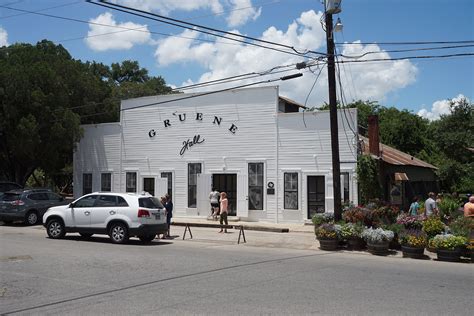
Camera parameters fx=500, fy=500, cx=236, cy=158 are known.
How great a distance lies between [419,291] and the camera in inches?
347

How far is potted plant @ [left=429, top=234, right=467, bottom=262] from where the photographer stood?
13578mm

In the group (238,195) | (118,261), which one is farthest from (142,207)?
(238,195)

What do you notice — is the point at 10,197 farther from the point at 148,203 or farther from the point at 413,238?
the point at 413,238

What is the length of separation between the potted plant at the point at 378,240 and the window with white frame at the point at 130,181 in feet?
49.6

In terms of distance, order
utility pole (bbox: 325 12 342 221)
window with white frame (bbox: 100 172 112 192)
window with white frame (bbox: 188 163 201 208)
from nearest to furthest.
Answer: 1. utility pole (bbox: 325 12 342 221)
2. window with white frame (bbox: 188 163 201 208)
3. window with white frame (bbox: 100 172 112 192)

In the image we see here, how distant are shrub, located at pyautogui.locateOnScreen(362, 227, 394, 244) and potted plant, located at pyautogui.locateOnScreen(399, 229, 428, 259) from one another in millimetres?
449

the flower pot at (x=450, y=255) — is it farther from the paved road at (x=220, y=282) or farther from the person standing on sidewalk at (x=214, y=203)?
the person standing on sidewalk at (x=214, y=203)

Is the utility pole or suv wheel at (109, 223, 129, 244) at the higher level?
the utility pole

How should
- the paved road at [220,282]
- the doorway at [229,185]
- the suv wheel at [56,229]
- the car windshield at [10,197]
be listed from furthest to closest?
the doorway at [229,185] < the car windshield at [10,197] < the suv wheel at [56,229] < the paved road at [220,282]

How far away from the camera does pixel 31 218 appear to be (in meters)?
22.8

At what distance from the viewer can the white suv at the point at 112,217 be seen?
16.2m

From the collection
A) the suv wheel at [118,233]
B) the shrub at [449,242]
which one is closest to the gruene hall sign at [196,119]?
the suv wheel at [118,233]

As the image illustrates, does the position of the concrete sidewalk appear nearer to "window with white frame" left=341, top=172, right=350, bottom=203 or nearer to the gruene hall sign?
"window with white frame" left=341, top=172, right=350, bottom=203

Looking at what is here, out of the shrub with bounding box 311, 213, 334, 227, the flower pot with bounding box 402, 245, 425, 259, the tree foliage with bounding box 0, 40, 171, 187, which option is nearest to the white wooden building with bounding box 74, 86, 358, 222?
the tree foliage with bounding box 0, 40, 171, 187
